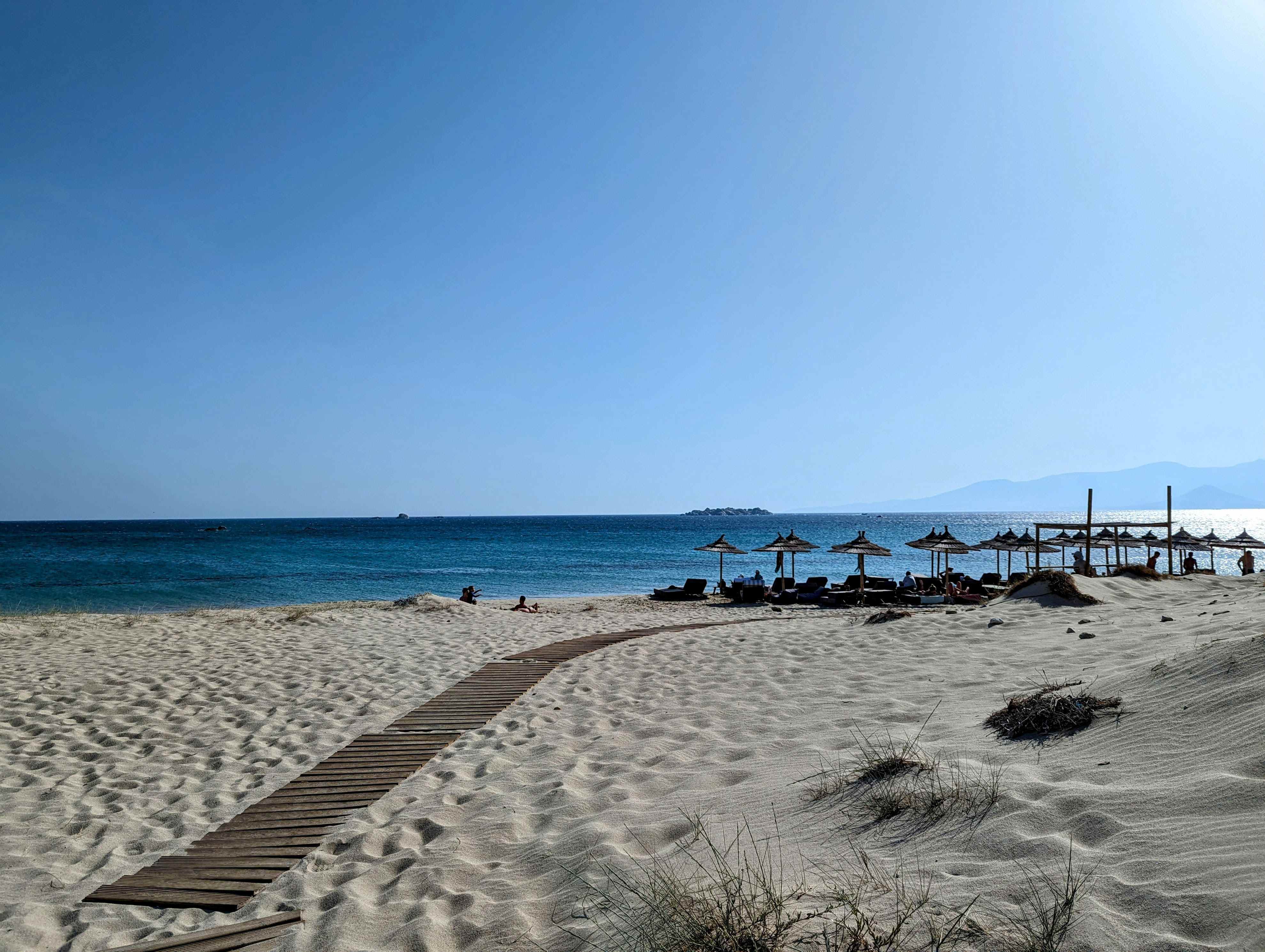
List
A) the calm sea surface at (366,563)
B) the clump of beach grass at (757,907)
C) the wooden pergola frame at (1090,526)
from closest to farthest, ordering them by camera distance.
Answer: the clump of beach grass at (757,907) → the wooden pergola frame at (1090,526) → the calm sea surface at (366,563)

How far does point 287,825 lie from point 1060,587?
1183 cm

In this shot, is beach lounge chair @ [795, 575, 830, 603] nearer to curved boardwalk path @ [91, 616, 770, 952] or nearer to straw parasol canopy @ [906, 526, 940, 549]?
straw parasol canopy @ [906, 526, 940, 549]

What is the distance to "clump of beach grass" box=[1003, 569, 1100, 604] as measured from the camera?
11328mm

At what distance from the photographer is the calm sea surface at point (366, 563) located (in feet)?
95.6

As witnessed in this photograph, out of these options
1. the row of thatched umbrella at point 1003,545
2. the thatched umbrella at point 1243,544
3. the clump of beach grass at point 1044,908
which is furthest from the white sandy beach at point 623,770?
the thatched umbrella at point 1243,544

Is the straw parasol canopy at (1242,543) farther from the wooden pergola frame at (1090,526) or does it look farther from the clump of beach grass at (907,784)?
the clump of beach grass at (907,784)

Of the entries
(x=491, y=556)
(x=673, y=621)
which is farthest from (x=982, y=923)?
(x=491, y=556)

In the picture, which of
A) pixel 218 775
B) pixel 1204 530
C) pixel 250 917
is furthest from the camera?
pixel 1204 530

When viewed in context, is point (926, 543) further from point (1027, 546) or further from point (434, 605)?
point (434, 605)

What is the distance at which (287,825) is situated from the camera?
176 inches

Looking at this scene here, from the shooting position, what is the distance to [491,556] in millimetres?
52438

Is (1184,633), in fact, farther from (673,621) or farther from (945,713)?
(673,621)

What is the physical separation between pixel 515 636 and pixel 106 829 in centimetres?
814

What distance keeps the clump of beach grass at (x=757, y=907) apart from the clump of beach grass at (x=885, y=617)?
8.60 meters
